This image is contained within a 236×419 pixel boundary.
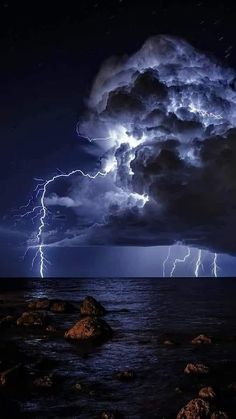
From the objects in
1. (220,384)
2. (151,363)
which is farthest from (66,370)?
(220,384)

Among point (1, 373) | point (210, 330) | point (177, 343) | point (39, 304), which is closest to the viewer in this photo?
point (1, 373)

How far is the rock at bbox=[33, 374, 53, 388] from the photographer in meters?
13.3

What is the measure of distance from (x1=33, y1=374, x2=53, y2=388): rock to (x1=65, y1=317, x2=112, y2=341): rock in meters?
8.54

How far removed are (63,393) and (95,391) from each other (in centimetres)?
111

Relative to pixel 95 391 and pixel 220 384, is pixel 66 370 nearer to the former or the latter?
pixel 95 391

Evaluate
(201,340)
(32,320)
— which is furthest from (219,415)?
(32,320)

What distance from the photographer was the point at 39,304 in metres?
37.8

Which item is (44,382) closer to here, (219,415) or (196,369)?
(196,369)

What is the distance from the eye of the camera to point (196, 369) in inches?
614

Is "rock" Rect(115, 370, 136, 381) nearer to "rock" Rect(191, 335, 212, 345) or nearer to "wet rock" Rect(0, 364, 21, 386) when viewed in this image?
"wet rock" Rect(0, 364, 21, 386)

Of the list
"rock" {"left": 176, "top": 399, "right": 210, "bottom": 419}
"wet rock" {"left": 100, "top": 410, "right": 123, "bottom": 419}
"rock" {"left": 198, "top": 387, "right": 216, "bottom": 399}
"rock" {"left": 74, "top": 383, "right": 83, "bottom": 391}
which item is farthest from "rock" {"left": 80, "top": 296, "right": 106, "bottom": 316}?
"rock" {"left": 176, "top": 399, "right": 210, "bottom": 419}

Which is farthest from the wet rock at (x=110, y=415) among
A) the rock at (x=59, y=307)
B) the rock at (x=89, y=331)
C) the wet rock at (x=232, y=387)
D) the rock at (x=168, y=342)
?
the rock at (x=59, y=307)

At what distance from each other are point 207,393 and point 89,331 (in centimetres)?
A: 1091

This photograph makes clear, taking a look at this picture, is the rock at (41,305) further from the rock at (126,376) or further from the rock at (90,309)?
the rock at (126,376)
